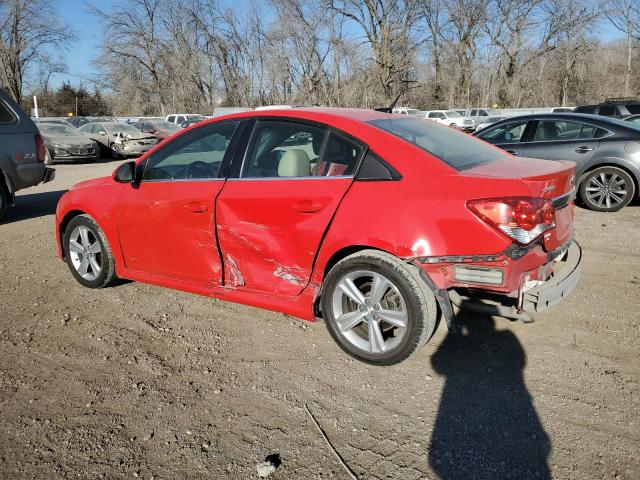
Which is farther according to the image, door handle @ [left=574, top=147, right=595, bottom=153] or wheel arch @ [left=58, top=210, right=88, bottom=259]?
door handle @ [left=574, top=147, right=595, bottom=153]

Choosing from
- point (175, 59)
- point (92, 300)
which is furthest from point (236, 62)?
point (92, 300)

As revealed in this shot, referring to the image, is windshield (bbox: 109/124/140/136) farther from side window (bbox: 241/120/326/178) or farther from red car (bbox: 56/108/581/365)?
side window (bbox: 241/120/326/178)

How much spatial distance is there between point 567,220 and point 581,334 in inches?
33.5

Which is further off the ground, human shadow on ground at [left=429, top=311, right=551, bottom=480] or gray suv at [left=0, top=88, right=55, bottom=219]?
gray suv at [left=0, top=88, right=55, bottom=219]

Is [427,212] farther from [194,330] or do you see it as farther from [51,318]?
→ [51,318]

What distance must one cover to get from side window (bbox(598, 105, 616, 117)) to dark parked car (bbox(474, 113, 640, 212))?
10.5m

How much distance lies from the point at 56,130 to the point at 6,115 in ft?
40.0

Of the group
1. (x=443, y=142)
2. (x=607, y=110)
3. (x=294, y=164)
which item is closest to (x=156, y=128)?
(x=607, y=110)

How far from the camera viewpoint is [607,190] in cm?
729

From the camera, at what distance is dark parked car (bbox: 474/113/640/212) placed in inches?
279

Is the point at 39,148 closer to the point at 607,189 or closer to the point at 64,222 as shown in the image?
the point at 64,222

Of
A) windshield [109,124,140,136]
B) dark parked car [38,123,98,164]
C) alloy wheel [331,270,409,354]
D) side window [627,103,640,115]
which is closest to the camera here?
alloy wheel [331,270,409,354]

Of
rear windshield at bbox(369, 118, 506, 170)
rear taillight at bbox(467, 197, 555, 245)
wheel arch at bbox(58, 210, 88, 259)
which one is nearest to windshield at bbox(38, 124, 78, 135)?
wheel arch at bbox(58, 210, 88, 259)

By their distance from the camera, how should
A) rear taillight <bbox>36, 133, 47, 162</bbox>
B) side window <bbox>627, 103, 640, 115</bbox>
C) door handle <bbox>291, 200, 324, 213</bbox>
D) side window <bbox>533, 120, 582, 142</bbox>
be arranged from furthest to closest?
side window <bbox>627, 103, 640, 115</bbox>, rear taillight <bbox>36, 133, 47, 162</bbox>, side window <bbox>533, 120, 582, 142</bbox>, door handle <bbox>291, 200, 324, 213</bbox>
